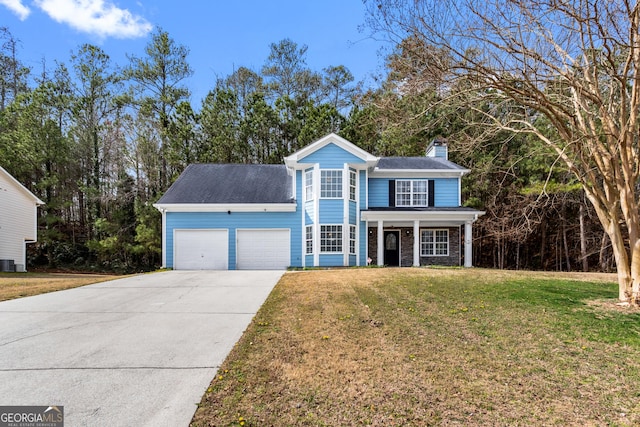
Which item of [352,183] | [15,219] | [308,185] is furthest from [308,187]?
[15,219]

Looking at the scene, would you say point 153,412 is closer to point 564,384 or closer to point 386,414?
point 386,414

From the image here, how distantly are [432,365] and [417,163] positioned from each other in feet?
51.2

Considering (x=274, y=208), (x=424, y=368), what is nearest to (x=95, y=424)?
(x=424, y=368)

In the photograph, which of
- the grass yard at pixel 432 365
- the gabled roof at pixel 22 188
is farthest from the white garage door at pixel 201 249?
the grass yard at pixel 432 365

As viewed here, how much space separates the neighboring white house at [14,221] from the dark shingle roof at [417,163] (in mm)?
18717

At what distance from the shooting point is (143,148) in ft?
76.5

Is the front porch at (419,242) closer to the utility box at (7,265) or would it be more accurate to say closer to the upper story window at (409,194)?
the upper story window at (409,194)

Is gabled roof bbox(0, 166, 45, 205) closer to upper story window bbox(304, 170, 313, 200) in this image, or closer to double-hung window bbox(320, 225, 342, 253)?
upper story window bbox(304, 170, 313, 200)

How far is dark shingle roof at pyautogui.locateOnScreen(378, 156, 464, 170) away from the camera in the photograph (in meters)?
18.1

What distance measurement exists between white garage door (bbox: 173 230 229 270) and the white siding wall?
8970 mm

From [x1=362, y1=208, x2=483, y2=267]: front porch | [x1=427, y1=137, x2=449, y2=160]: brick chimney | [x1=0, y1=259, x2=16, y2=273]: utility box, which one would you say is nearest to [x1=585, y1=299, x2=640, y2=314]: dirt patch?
[x1=362, y1=208, x2=483, y2=267]: front porch

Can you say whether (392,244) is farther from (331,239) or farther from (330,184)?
(330,184)

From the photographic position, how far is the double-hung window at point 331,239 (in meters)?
16.0

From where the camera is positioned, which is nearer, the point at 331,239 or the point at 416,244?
the point at 331,239
